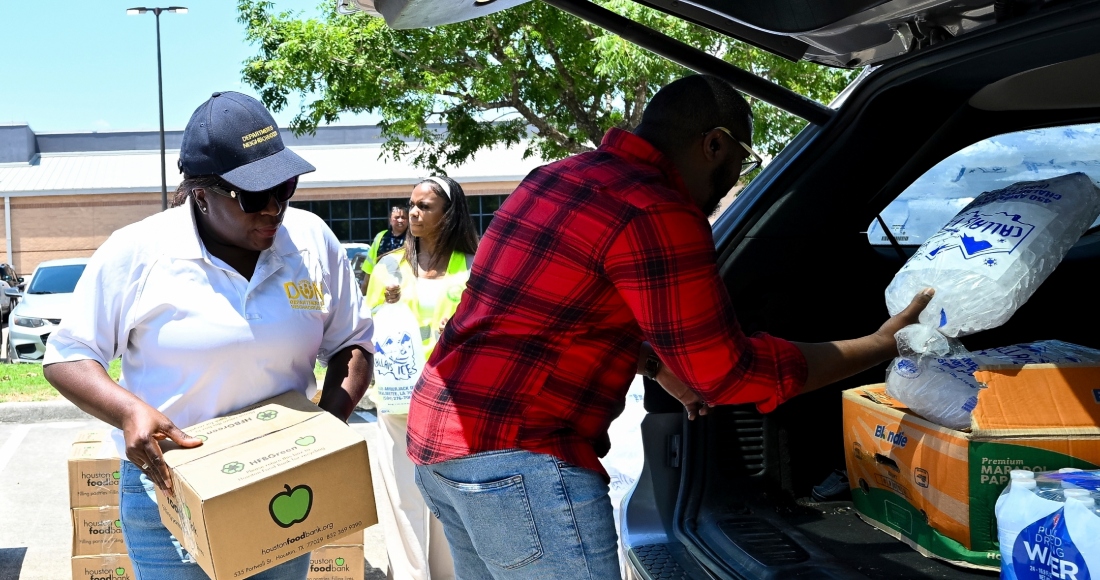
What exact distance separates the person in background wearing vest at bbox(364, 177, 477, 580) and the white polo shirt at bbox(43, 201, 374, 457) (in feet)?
5.60

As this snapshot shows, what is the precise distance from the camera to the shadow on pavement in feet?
16.5

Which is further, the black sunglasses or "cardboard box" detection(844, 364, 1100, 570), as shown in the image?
the black sunglasses

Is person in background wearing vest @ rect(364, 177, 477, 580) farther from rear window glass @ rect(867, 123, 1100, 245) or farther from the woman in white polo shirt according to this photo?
rear window glass @ rect(867, 123, 1100, 245)

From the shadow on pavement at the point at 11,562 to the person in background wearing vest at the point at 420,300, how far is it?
0.75 metres

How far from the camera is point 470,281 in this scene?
88.4 inches

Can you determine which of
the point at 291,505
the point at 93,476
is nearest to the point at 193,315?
the point at 291,505

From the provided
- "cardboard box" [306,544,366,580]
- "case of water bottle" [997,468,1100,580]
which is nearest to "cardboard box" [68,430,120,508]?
"cardboard box" [306,544,366,580]

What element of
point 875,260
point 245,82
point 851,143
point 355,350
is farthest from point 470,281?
point 245,82

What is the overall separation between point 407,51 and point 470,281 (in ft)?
30.3

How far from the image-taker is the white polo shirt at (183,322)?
243 cm

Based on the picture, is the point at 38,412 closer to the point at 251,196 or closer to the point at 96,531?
the point at 96,531

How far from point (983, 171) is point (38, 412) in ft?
27.3

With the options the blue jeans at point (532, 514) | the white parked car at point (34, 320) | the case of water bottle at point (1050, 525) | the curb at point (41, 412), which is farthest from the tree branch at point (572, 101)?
the case of water bottle at point (1050, 525)

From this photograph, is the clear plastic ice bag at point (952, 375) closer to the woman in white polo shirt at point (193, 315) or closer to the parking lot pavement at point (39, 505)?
the woman in white polo shirt at point (193, 315)
